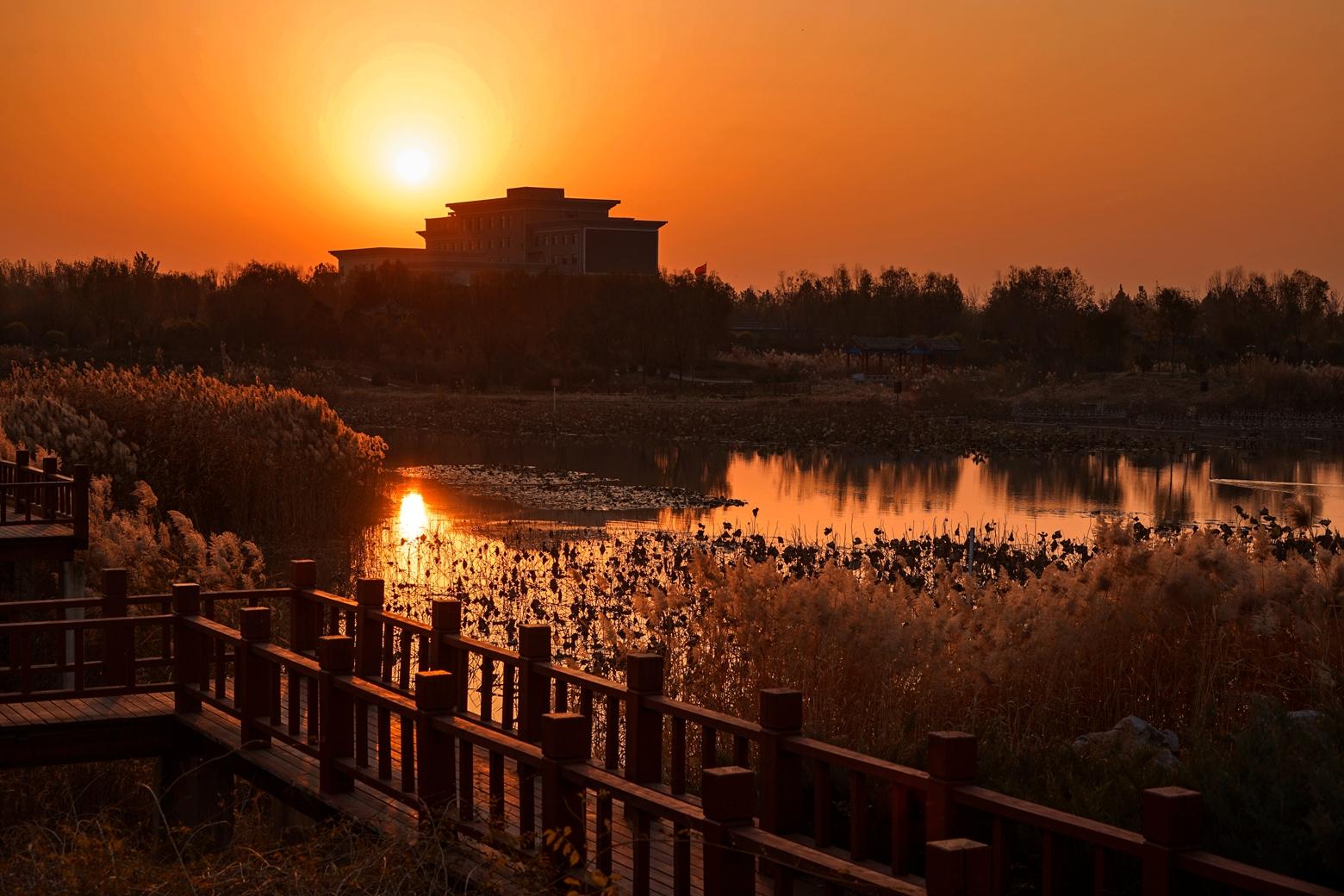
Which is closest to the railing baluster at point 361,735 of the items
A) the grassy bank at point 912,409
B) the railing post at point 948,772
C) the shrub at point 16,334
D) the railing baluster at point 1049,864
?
the railing post at point 948,772

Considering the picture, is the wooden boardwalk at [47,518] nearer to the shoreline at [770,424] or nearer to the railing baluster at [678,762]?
the railing baluster at [678,762]

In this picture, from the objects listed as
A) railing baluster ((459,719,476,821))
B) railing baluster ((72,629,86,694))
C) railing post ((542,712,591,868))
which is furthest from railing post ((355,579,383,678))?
railing post ((542,712,591,868))

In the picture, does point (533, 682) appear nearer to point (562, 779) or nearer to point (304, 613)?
point (562, 779)

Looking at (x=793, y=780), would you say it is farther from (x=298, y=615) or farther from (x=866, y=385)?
(x=866, y=385)

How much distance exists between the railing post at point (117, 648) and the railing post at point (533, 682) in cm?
333

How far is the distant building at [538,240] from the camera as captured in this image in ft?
391

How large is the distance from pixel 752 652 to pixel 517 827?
12.4 ft

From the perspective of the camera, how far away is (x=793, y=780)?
18.6ft

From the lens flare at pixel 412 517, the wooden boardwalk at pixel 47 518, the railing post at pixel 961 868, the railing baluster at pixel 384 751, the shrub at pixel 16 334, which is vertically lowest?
the lens flare at pixel 412 517

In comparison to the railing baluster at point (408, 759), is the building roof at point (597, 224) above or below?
above

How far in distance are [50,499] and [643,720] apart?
25.5 ft

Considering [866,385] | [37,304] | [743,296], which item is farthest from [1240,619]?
[743,296]

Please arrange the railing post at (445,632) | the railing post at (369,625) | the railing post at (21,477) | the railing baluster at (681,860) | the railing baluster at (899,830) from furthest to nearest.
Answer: the railing post at (21,477) < the railing post at (369,625) < the railing post at (445,632) < the railing baluster at (899,830) < the railing baluster at (681,860)

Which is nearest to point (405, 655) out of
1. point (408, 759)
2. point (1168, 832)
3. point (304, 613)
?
point (408, 759)
